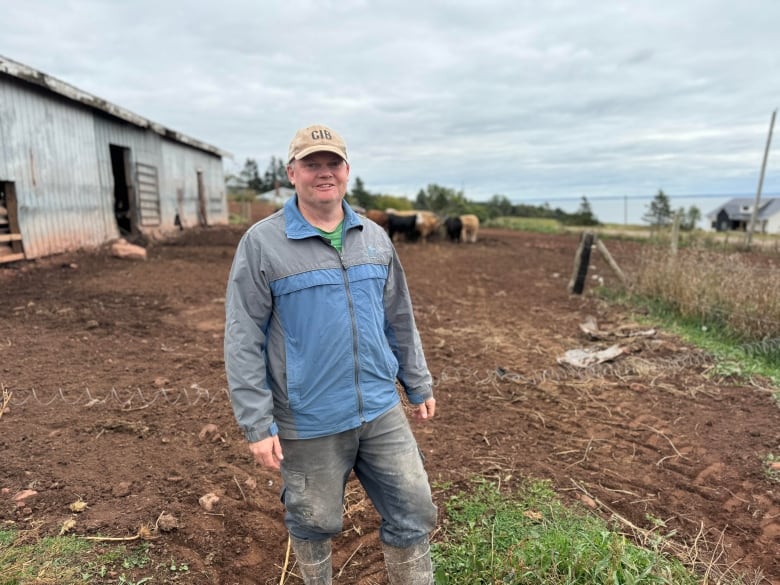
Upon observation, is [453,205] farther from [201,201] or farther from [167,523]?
[167,523]

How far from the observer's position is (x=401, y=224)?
1569cm

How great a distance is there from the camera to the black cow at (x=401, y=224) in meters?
15.7

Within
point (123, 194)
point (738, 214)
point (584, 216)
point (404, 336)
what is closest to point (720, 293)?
point (404, 336)

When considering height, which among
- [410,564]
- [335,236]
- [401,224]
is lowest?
[410,564]

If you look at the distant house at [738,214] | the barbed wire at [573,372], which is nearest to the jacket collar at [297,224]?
the barbed wire at [573,372]

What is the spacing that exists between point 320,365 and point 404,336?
45cm

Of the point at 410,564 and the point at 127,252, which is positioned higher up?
the point at 127,252

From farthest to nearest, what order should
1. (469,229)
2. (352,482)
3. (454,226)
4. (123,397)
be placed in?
(469,229)
(454,226)
(123,397)
(352,482)

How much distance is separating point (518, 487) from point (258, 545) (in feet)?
4.63

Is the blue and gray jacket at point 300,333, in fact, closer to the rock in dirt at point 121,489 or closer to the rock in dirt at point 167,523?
the rock in dirt at point 167,523

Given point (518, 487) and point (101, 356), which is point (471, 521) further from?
point (101, 356)

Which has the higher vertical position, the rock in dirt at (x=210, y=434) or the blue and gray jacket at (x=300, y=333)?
the blue and gray jacket at (x=300, y=333)

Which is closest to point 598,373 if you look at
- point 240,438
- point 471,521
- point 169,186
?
point 471,521

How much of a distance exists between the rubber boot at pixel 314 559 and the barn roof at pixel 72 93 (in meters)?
8.15
